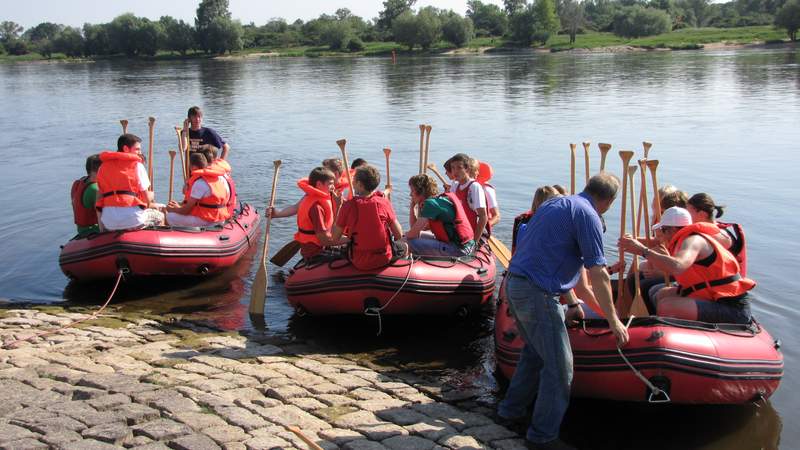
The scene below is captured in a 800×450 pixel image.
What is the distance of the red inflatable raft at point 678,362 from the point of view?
17.6 feet

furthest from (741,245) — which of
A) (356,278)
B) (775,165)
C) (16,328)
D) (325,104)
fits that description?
(325,104)

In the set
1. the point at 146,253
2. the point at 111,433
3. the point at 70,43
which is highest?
the point at 70,43

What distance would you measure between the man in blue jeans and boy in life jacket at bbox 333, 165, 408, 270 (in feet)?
7.59

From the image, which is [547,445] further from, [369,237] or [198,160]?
[198,160]

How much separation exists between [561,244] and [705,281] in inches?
69.5

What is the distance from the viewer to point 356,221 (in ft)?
23.3

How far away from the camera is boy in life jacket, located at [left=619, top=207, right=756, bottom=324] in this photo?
569cm

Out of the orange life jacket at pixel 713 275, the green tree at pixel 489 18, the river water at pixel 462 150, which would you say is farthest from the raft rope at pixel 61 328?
the green tree at pixel 489 18

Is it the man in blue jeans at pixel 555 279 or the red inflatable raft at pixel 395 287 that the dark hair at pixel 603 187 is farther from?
the red inflatable raft at pixel 395 287

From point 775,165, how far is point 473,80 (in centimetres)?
2338

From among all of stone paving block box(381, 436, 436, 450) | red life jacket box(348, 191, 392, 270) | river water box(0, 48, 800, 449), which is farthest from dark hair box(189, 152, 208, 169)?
stone paving block box(381, 436, 436, 450)

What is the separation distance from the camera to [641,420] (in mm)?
5898

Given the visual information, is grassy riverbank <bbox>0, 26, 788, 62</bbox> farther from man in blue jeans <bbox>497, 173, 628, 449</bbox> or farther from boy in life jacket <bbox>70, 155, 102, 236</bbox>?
man in blue jeans <bbox>497, 173, 628, 449</bbox>

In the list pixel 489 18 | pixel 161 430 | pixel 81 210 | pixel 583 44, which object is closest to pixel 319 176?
pixel 81 210
